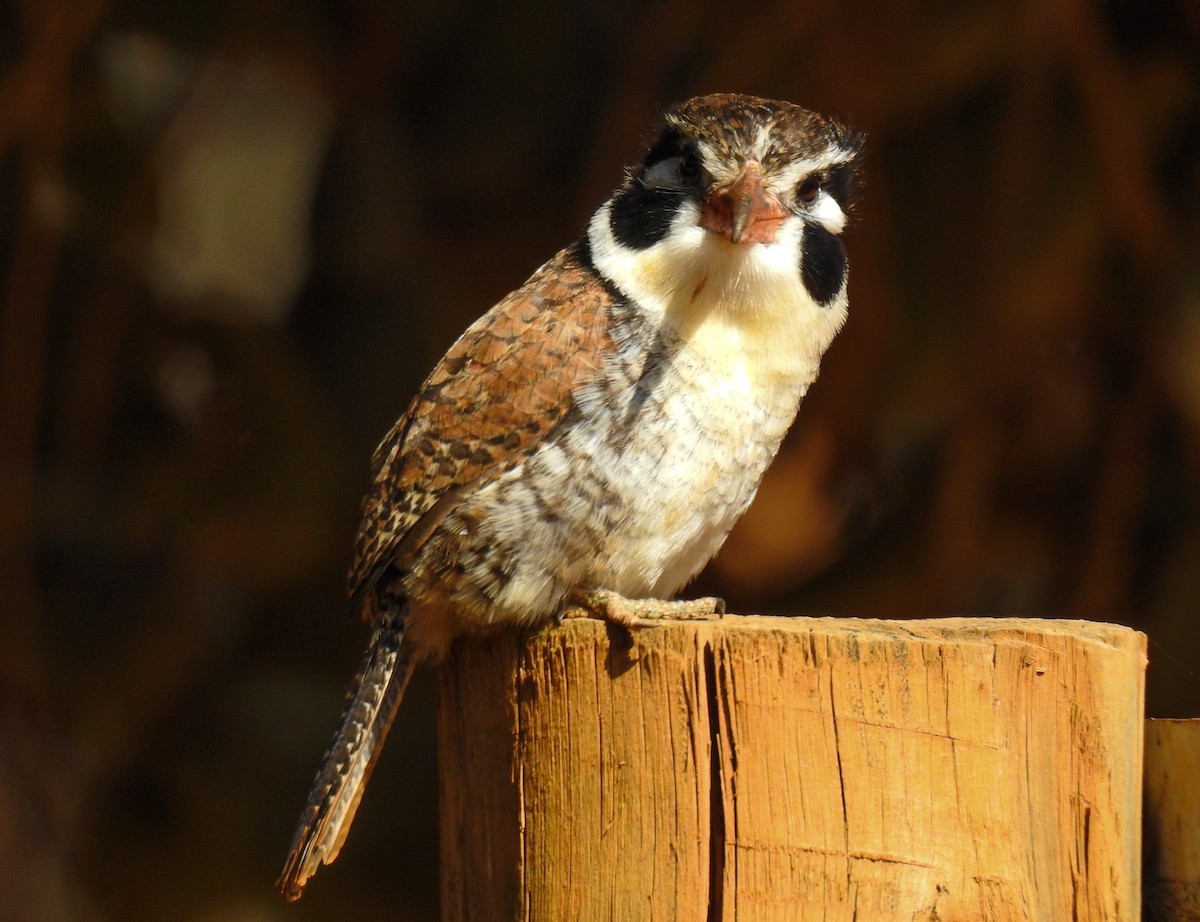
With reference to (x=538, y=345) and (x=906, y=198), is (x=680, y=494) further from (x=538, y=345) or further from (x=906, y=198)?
(x=906, y=198)

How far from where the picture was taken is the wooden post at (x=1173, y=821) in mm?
2408

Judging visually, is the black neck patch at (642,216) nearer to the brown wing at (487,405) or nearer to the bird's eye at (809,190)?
the brown wing at (487,405)

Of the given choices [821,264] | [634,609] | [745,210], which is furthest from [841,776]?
[821,264]

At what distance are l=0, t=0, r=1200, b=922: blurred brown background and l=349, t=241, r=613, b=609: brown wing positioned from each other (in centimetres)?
227

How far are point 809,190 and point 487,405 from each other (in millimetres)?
754

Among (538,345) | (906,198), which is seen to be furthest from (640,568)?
A: (906,198)

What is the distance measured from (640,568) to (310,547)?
294 centimetres

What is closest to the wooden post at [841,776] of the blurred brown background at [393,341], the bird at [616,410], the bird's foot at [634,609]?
the bird's foot at [634,609]

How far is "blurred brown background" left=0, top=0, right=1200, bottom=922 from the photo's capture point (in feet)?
16.8

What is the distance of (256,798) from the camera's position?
19.0ft

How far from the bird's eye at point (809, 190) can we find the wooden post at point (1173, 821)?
1.18 metres

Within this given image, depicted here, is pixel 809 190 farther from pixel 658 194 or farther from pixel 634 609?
pixel 634 609

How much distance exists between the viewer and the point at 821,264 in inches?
121

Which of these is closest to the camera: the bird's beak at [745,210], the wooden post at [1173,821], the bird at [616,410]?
the wooden post at [1173,821]
